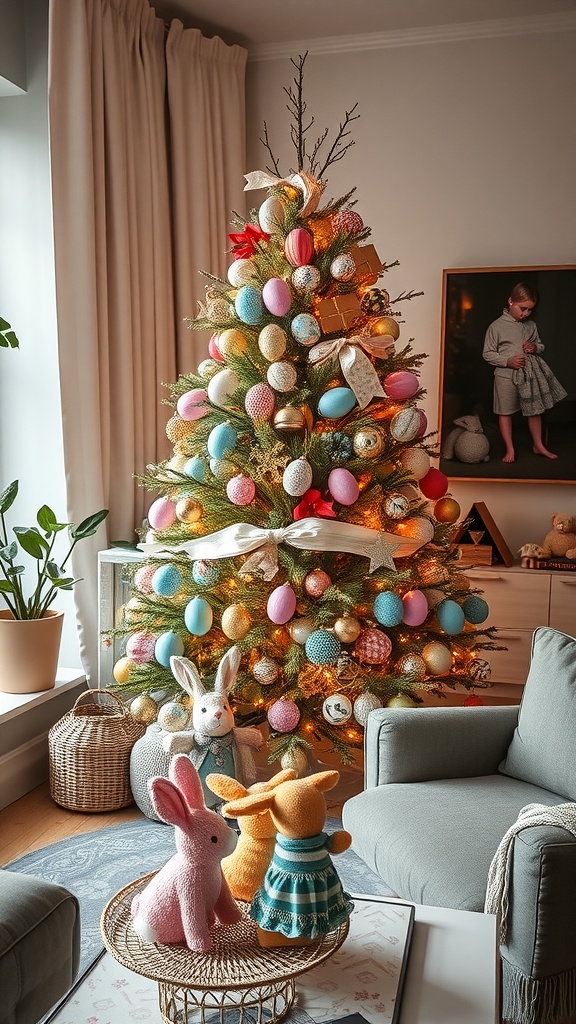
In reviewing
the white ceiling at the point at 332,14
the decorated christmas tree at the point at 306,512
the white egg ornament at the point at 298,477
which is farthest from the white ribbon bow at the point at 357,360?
the white ceiling at the point at 332,14

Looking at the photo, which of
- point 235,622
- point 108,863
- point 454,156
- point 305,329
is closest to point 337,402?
point 305,329

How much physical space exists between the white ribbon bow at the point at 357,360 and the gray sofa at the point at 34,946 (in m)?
1.56

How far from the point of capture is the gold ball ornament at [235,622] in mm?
2609

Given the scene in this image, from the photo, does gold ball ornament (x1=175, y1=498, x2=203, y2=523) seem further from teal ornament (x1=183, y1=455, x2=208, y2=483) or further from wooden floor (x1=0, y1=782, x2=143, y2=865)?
wooden floor (x1=0, y1=782, x2=143, y2=865)

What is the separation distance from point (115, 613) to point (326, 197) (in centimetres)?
206

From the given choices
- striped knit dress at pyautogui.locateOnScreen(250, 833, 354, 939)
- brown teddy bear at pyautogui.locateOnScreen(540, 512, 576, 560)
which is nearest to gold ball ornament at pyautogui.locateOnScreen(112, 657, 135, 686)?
striped knit dress at pyautogui.locateOnScreen(250, 833, 354, 939)

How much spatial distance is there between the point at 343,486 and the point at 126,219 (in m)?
1.50

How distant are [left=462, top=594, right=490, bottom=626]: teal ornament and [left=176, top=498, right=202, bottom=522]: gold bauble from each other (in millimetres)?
871

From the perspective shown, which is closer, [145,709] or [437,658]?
[437,658]

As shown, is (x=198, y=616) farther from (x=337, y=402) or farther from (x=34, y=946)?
(x=34, y=946)

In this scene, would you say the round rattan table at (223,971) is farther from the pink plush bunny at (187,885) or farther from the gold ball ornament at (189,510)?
the gold ball ornament at (189,510)

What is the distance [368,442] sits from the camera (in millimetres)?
Result: 2539

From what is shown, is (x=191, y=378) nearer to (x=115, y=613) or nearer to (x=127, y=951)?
(x=115, y=613)

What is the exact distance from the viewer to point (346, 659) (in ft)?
8.55
